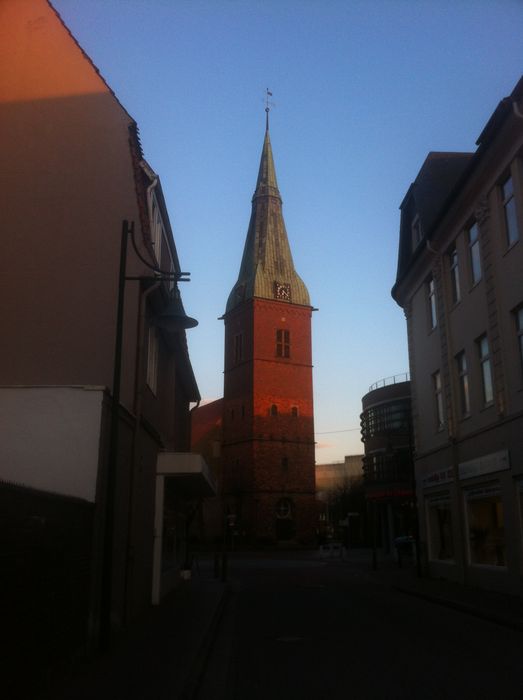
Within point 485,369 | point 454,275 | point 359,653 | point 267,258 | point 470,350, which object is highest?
point 267,258

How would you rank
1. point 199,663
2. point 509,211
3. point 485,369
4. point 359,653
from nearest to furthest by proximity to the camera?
1. point 199,663
2. point 359,653
3. point 509,211
4. point 485,369

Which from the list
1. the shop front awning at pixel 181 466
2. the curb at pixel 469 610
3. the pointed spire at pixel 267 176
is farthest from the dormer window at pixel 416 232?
the pointed spire at pixel 267 176

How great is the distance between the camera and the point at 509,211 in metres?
16.8

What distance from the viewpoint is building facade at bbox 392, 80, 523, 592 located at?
16.1 metres

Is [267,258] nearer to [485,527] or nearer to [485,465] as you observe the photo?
[485,527]

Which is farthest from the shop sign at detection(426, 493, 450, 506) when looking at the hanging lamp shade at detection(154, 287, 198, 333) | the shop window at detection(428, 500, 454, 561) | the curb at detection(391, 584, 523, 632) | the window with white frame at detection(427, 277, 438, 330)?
the hanging lamp shade at detection(154, 287, 198, 333)

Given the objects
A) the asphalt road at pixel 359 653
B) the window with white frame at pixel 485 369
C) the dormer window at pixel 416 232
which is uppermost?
the dormer window at pixel 416 232

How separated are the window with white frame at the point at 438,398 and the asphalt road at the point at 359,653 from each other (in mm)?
7021

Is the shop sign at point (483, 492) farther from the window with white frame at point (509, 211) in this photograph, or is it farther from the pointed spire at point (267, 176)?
the pointed spire at point (267, 176)

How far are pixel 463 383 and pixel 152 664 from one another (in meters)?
14.4

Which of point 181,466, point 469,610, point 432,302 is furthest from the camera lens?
point 432,302

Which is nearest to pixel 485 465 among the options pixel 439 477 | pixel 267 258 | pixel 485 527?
pixel 485 527

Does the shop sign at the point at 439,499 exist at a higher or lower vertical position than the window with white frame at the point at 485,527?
higher

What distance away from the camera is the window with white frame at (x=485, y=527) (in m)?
17.2
